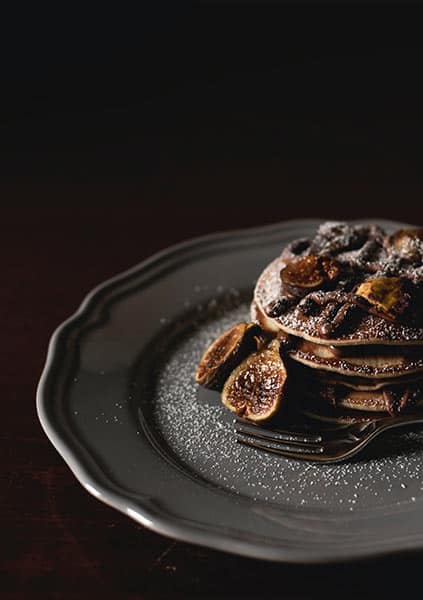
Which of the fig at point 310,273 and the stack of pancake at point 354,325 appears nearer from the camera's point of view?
the stack of pancake at point 354,325

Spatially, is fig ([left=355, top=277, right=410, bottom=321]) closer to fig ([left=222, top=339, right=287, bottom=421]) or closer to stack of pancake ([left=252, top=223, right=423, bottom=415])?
stack of pancake ([left=252, top=223, right=423, bottom=415])

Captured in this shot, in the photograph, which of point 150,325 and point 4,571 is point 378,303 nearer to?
point 150,325

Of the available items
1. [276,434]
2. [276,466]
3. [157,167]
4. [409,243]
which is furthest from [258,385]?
[157,167]

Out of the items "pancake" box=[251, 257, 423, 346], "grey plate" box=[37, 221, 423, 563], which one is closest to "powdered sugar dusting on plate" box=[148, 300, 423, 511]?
"grey plate" box=[37, 221, 423, 563]

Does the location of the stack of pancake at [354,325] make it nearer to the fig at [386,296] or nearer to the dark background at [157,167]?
the fig at [386,296]

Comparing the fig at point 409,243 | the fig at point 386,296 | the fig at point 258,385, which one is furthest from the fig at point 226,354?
the fig at point 409,243

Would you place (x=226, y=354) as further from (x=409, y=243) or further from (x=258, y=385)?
(x=409, y=243)
